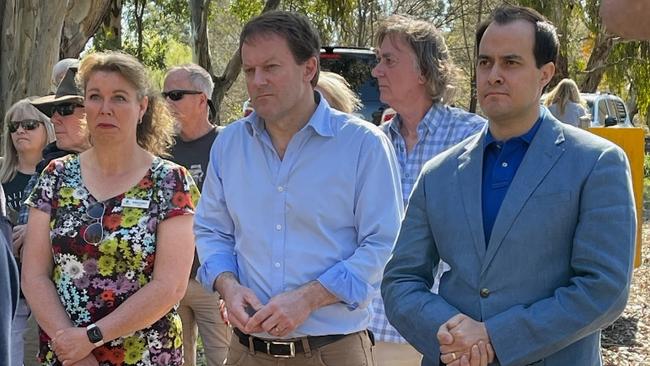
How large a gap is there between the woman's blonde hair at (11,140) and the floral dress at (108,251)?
1549 millimetres

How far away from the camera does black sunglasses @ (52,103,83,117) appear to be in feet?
16.6

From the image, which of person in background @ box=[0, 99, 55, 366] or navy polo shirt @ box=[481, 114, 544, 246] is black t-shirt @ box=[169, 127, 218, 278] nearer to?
person in background @ box=[0, 99, 55, 366]

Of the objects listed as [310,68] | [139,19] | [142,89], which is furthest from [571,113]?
[139,19]

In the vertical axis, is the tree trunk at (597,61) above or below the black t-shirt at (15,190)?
below

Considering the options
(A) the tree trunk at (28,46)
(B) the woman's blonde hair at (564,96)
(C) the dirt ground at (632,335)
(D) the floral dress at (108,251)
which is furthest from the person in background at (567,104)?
(D) the floral dress at (108,251)

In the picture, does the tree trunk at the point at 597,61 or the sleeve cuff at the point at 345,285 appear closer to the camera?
the sleeve cuff at the point at 345,285

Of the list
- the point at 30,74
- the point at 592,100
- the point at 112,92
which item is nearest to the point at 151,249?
the point at 112,92

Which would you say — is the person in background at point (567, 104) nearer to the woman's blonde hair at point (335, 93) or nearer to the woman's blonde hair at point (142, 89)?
the woman's blonde hair at point (335, 93)

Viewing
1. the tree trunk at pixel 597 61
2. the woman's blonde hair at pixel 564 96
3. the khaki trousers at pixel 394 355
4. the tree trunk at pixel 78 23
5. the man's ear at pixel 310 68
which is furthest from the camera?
the tree trunk at pixel 597 61

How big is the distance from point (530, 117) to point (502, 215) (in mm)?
377

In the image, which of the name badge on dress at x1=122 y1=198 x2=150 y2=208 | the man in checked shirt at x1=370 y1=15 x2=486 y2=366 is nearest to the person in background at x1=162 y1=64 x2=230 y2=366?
the name badge on dress at x1=122 y1=198 x2=150 y2=208

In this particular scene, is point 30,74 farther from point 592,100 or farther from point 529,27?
point 592,100

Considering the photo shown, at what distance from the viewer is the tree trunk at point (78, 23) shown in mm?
10789

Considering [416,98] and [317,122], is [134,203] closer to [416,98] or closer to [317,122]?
[317,122]
